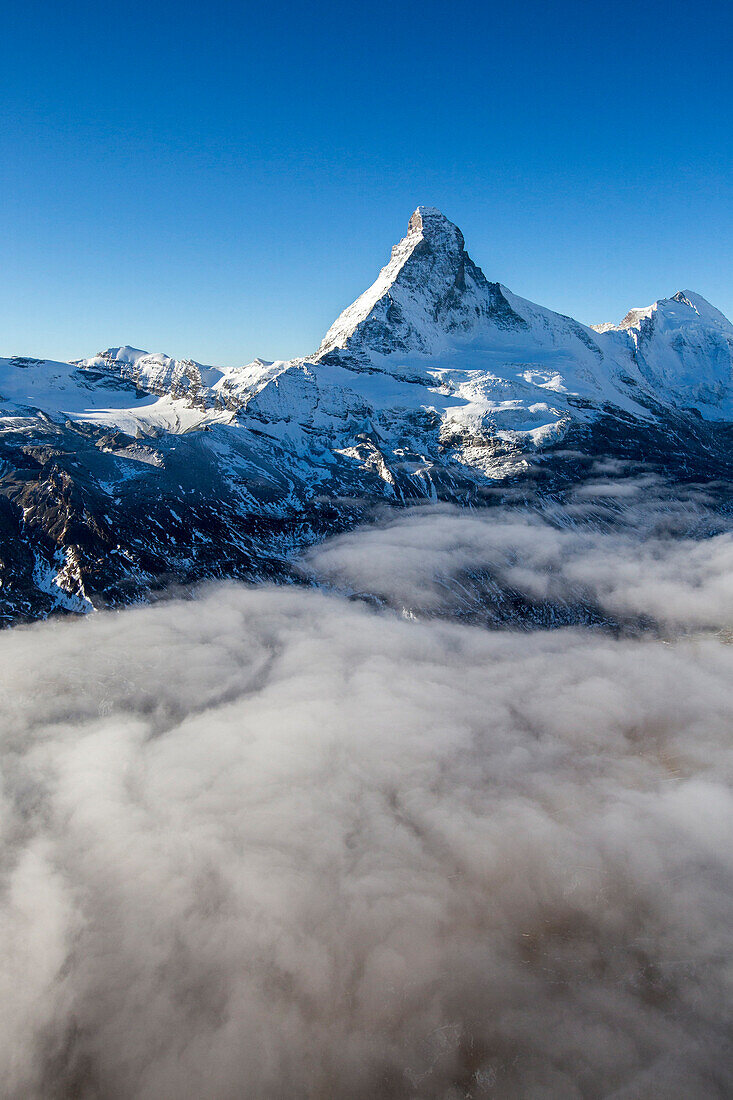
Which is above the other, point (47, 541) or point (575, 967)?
point (47, 541)

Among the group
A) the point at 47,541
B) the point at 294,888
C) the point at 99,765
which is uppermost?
the point at 47,541

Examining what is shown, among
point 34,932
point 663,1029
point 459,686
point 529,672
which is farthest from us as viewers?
point 529,672

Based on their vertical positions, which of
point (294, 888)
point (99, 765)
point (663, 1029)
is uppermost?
point (99, 765)

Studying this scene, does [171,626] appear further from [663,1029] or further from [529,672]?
[663,1029]

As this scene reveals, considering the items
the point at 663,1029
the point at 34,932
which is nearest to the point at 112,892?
the point at 34,932

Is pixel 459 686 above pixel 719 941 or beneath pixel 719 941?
above

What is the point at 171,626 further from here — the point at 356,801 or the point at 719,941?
the point at 719,941

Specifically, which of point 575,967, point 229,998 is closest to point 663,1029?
point 575,967

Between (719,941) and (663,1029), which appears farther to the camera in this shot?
(719,941)

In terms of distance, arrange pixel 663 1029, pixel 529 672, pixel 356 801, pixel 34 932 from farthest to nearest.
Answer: pixel 529 672, pixel 356 801, pixel 34 932, pixel 663 1029

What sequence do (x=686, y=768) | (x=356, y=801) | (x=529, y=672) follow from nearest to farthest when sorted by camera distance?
(x=356, y=801) < (x=686, y=768) < (x=529, y=672)
